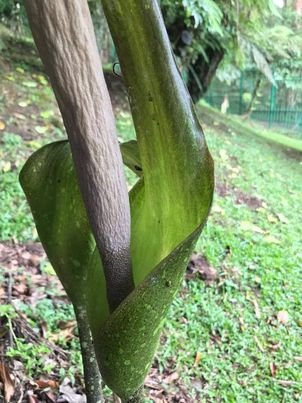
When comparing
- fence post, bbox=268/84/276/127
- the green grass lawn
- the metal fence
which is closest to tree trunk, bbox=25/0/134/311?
the green grass lawn

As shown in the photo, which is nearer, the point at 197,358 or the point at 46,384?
the point at 46,384

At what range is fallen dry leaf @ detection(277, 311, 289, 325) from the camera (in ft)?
5.68

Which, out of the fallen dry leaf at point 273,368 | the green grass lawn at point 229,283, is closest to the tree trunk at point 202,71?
the green grass lawn at point 229,283

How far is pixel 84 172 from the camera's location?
1.61 ft

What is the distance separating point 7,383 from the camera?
1.03 m

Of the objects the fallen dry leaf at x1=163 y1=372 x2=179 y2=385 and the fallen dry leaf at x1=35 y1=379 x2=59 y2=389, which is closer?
the fallen dry leaf at x1=35 y1=379 x2=59 y2=389

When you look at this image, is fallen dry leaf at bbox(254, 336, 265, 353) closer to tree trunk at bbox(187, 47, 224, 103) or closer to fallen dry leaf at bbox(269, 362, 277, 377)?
fallen dry leaf at bbox(269, 362, 277, 377)

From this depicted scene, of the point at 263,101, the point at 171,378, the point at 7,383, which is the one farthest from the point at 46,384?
the point at 263,101

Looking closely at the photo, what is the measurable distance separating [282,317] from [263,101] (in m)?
8.96

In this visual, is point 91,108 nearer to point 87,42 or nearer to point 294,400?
point 87,42

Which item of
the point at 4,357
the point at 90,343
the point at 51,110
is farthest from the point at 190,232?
the point at 51,110

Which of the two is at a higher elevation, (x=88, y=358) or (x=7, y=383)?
(x=88, y=358)

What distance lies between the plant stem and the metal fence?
856 cm

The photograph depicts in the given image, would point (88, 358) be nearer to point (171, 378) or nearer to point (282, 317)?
point (171, 378)
